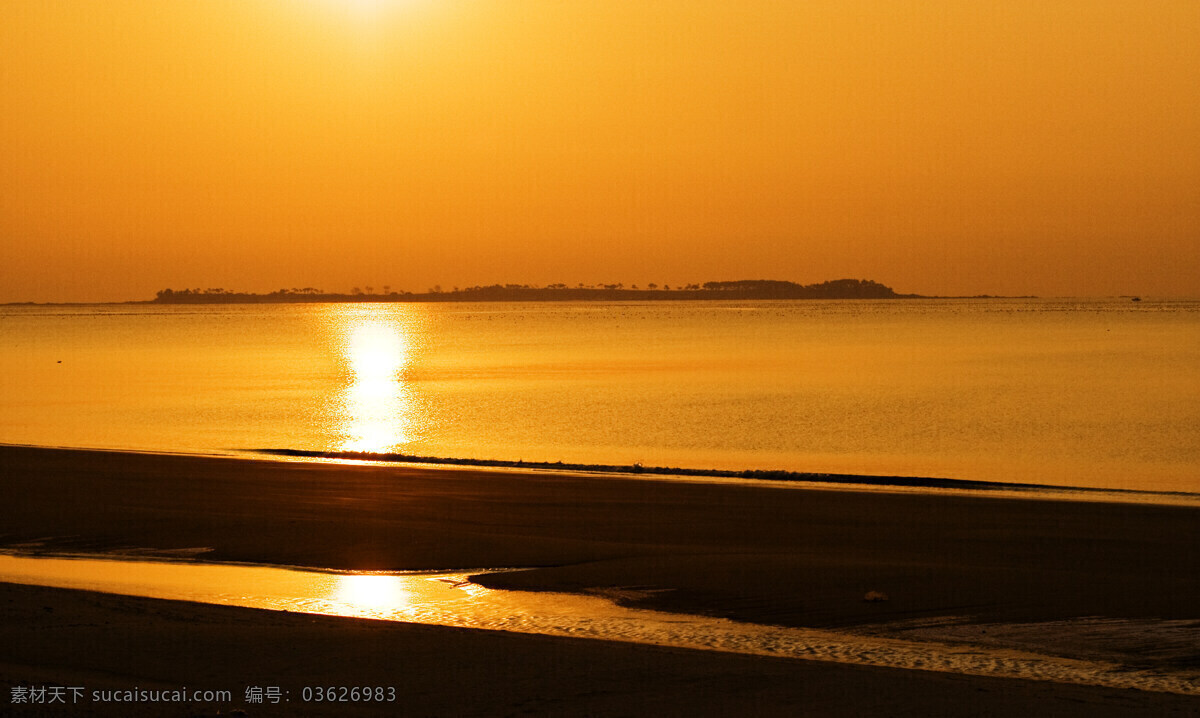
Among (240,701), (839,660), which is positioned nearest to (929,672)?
(839,660)

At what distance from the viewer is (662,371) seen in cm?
7919

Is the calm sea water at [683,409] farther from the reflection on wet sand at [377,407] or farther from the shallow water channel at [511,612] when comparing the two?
the shallow water channel at [511,612]

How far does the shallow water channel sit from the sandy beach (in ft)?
1.50

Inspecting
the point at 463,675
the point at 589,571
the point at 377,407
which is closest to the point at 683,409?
the point at 377,407

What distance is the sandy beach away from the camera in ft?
32.8

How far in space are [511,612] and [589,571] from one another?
97.0 inches

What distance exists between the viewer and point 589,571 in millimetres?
16062

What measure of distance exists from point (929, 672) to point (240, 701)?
5434mm

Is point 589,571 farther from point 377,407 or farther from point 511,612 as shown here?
point 377,407

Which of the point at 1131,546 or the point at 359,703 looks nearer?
the point at 359,703

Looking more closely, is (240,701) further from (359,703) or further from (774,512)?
(774,512)

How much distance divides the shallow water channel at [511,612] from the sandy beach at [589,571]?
46 cm

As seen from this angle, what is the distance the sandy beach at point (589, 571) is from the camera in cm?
999

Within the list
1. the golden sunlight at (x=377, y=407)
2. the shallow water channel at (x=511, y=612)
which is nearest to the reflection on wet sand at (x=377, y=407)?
the golden sunlight at (x=377, y=407)
